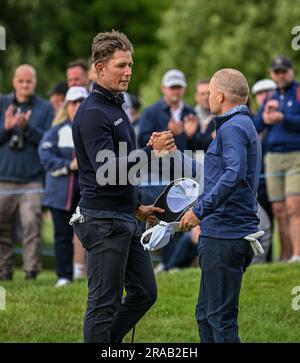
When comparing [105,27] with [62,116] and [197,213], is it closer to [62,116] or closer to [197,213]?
[62,116]

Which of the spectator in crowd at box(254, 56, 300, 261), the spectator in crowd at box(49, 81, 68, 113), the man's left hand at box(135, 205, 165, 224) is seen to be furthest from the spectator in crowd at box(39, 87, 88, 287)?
the man's left hand at box(135, 205, 165, 224)

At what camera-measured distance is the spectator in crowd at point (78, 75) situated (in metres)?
13.0

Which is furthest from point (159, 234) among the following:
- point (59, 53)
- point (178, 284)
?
point (59, 53)

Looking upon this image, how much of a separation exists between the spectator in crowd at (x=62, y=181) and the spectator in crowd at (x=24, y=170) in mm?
639

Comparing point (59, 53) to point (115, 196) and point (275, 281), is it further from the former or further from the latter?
point (115, 196)

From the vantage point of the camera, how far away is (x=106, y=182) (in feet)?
25.3

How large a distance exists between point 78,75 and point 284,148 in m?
2.71

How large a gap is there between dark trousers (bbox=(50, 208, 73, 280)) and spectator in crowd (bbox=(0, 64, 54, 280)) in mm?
849

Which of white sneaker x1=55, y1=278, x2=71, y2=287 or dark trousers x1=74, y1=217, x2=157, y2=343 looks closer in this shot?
dark trousers x1=74, y1=217, x2=157, y2=343

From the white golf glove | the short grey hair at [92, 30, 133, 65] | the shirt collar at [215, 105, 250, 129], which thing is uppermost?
the short grey hair at [92, 30, 133, 65]

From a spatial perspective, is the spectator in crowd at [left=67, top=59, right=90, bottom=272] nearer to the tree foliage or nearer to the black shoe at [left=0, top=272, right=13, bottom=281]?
the black shoe at [left=0, top=272, right=13, bottom=281]

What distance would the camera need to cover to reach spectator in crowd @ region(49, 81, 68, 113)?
45.5 feet

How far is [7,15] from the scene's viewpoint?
3109cm
